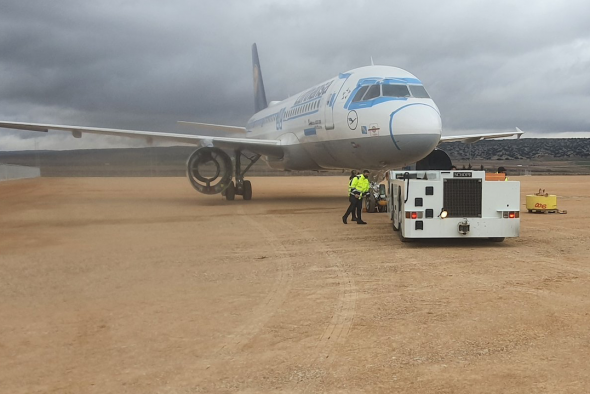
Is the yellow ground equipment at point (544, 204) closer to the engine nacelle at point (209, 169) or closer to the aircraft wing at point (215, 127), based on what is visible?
the engine nacelle at point (209, 169)

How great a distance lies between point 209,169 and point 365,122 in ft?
23.2

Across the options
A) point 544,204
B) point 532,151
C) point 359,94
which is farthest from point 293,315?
point 532,151

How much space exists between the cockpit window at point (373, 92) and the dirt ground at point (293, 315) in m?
5.70

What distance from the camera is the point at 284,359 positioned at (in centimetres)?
492

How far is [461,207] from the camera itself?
11.2m

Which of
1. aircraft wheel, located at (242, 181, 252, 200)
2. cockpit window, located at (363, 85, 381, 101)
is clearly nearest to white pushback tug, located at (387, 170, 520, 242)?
cockpit window, located at (363, 85, 381, 101)

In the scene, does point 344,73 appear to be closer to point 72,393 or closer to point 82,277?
point 82,277

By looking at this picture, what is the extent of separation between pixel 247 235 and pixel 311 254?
9.51ft

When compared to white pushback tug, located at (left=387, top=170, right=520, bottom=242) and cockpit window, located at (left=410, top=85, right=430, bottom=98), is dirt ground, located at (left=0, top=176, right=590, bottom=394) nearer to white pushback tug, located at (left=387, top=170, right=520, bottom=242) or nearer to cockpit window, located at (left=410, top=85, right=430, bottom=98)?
white pushback tug, located at (left=387, top=170, right=520, bottom=242)

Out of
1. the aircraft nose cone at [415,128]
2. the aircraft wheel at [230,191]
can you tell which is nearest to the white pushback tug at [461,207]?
the aircraft nose cone at [415,128]

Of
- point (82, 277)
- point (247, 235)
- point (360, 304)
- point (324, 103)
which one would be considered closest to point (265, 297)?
point (360, 304)

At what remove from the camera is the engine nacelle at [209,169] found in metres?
21.1

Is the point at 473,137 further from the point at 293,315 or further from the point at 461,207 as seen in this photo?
the point at 293,315

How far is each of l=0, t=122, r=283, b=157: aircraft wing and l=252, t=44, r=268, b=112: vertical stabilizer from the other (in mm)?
12627
